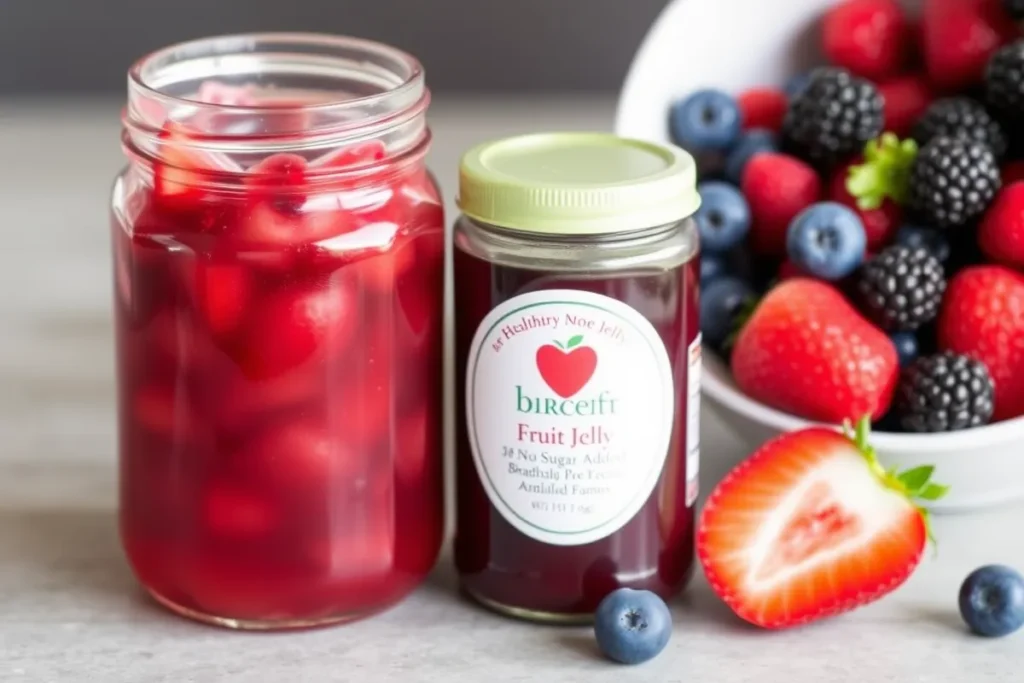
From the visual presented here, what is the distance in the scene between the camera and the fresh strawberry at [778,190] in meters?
1.23

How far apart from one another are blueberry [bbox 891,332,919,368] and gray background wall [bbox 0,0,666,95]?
1.18 metres

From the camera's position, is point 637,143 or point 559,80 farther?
point 559,80

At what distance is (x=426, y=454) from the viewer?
973 mm

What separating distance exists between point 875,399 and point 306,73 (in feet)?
1.53

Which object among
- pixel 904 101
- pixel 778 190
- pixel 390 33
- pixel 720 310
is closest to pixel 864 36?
pixel 904 101

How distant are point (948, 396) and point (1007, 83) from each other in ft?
1.06

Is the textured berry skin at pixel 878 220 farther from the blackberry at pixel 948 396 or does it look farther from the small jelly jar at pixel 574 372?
the small jelly jar at pixel 574 372

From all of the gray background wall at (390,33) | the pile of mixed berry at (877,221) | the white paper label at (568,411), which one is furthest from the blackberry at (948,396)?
the gray background wall at (390,33)

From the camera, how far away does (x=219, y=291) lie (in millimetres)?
878

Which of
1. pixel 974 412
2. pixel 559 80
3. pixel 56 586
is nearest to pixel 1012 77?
pixel 974 412

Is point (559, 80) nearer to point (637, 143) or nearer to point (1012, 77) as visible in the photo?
point (1012, 77)

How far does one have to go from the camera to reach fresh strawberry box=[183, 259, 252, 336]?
2.87ft

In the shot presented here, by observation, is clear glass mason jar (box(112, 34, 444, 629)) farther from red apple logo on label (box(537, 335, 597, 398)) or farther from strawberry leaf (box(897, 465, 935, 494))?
strawberry leaf (box(897, 465, 935, 494))

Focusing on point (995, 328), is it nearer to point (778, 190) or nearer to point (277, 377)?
point (778, 190)
